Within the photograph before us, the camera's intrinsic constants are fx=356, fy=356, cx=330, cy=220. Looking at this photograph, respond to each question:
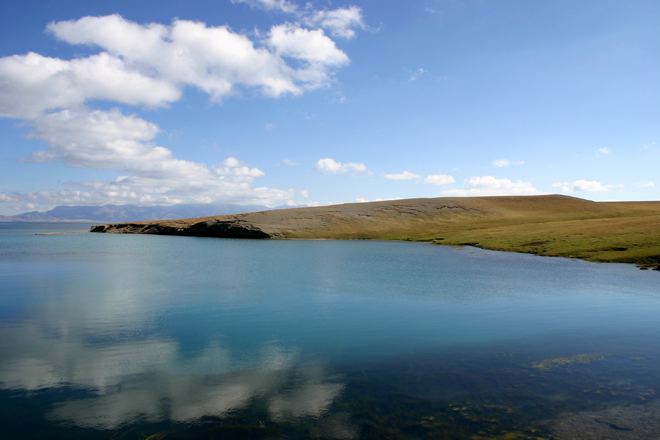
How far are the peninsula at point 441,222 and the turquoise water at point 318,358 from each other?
3874cm

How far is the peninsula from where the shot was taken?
63.2m

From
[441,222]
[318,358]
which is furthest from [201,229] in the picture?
[318,358]

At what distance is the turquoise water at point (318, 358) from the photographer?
8.16 metres

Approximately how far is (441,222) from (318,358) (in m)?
94.7

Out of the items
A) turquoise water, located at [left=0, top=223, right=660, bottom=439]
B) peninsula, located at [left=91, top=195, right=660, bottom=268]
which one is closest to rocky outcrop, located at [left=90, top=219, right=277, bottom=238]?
peninsula, located at [left=91, top=195, right=660, bottom=268]

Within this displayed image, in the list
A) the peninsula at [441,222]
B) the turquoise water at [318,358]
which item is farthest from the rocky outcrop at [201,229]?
the turquoise water at [318,358]

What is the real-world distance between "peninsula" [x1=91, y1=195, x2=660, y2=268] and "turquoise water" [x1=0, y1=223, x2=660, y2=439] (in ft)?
127

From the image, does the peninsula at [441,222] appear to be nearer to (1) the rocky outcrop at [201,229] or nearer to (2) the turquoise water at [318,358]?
(1) the rocky outcrop at [201,229]

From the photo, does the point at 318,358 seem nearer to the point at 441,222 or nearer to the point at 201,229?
the point at 441,222

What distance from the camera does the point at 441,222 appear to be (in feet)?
331

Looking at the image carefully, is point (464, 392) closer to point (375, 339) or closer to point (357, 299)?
point (375, 339)

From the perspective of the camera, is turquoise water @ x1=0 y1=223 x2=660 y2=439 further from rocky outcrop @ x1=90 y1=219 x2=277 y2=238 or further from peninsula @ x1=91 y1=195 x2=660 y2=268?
rocky outcrop @ x1=90 y1=219 x2=277 y2=238

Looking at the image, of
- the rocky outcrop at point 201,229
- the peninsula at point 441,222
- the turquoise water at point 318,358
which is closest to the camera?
the turquoise water at point 318,358

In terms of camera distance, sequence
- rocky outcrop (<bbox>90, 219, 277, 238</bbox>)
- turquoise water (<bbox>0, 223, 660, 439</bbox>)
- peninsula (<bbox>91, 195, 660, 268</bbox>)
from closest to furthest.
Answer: turquoise water (<bbox>0, 223, 660, 439</bbox>)
peninsula (<bbox>91, 195, 660, 268</bbox>)
rocky outcrop (<bbox>90, 219, 277, 238</bbox>)
